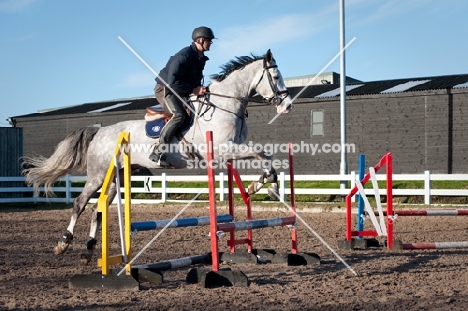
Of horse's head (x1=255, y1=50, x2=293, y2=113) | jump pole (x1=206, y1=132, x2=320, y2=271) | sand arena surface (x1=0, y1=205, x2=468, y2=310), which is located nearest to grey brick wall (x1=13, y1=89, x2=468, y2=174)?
sand arena surface (x1=0, y1=205, x2=468, y2=310)

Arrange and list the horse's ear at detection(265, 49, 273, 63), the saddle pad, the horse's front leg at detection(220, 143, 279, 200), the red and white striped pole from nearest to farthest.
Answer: the red and white striped pole < the horse's front leg at detection(220, 143, 279, 200) < the horse's ear at detection(265, 49, 273, 63) < the saddle pad

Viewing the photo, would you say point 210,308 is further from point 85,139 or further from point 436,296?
point 85,139

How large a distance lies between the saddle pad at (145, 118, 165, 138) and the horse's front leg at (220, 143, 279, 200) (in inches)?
38.2

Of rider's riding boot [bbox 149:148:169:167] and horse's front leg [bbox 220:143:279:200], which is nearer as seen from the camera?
horse's front leg [bbox 220:143:279:200]

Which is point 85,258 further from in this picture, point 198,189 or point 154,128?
point 198,189

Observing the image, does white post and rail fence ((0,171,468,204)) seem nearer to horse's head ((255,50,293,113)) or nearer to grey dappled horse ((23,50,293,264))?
grey dappled horse ((23,50,293,264))

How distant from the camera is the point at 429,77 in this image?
93.5ft

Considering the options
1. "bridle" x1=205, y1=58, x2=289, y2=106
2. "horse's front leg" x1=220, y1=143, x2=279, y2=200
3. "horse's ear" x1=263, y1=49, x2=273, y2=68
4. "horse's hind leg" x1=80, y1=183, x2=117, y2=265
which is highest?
"horse's ear" x1=263, y1=49, x2=273, y2=68

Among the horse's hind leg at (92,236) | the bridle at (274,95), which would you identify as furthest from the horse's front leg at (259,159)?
the horse's hind leg at (92,236)

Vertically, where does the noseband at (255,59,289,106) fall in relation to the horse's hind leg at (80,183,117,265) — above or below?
above

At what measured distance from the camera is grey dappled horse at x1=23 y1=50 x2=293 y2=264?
829cm

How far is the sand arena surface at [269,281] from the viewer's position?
17.8 feet

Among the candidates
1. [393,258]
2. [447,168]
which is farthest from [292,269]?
[447,168]

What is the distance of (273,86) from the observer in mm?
8430
